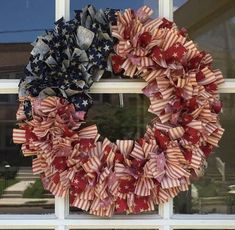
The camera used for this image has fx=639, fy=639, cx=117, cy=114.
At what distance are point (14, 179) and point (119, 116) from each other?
380mm

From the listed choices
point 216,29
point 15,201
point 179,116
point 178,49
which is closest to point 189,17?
point 216,29

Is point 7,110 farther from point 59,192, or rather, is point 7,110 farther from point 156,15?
point 156,15

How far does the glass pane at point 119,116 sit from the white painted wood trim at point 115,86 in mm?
29

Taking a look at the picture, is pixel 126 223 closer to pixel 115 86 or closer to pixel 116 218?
pixel 116 218

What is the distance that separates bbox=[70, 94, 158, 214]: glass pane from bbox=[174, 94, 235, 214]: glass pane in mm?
236

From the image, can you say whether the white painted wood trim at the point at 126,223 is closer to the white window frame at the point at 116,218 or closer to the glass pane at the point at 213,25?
the white window frame at the point at 116,218

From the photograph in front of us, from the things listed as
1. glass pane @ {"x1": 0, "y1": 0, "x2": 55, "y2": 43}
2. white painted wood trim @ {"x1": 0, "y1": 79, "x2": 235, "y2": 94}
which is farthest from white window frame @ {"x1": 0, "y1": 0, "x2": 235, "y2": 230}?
glass pane @ {"x1": 0, "y1": 0, "x2": 55, "y2": 43}

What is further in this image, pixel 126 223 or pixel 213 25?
pixel 213 25

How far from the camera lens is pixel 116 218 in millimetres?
1889

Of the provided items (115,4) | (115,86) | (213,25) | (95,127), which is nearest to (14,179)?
(95,127)

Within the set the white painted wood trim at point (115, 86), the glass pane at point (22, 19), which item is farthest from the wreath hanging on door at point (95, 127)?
the glass pane at point (22, 19)

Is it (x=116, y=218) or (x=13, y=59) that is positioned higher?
(x=13, y=59)

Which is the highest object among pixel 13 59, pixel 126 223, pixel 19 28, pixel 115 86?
pixel 19 28

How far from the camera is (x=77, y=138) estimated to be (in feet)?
6.00
